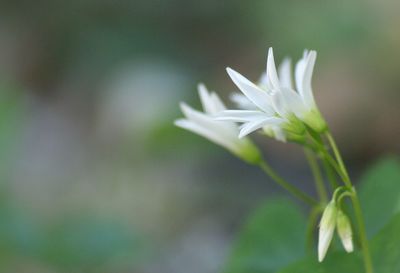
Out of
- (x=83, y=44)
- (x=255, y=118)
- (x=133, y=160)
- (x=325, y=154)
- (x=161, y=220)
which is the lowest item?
(x=325, y=154)

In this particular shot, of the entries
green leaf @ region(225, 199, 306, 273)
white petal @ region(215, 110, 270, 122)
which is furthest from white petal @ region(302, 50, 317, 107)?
green leaf @ region(225, 199, 306, 273)

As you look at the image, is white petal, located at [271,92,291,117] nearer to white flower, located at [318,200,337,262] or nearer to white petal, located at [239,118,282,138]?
white petal, located at [239,118,282,138]

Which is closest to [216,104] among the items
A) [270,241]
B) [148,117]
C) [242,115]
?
[242,115]

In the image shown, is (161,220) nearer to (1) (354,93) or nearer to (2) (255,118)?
(1) (354,93)

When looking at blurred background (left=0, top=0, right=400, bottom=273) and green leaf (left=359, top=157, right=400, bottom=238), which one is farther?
blurred background (left=0, top=0, right=400, bottom=273)

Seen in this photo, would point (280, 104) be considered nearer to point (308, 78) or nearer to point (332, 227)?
point (308, 78)

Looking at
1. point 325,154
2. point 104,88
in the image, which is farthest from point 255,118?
point 104,88
